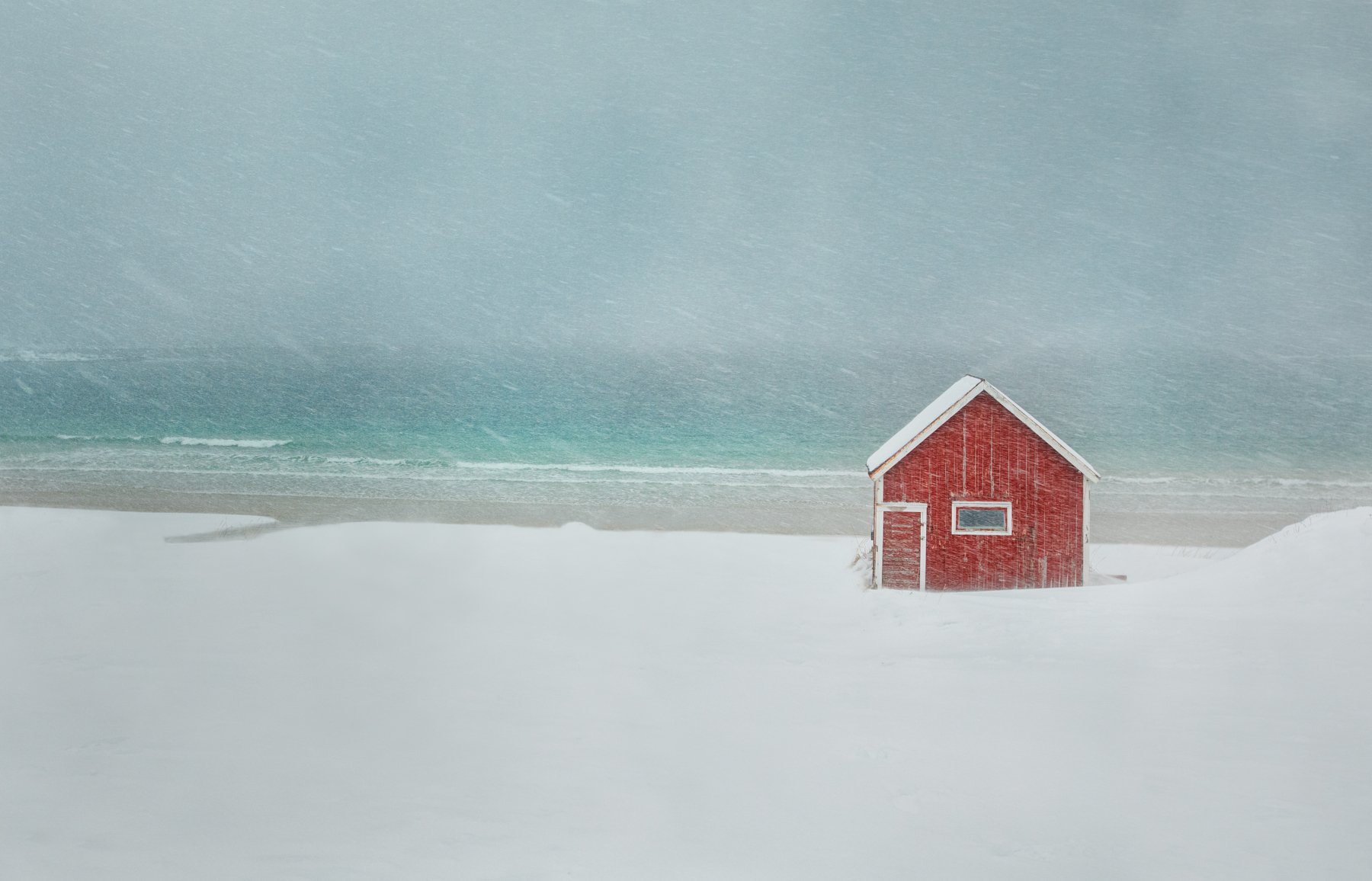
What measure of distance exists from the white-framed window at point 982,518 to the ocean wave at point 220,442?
36155 mm

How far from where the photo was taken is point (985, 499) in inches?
510

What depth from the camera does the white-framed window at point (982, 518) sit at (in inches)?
510

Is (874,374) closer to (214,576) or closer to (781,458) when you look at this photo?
(781,458)

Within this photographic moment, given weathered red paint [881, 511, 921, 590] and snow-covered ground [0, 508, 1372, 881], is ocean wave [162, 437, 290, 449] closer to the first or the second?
snow-covered ground [0, 508, 1372, 881]

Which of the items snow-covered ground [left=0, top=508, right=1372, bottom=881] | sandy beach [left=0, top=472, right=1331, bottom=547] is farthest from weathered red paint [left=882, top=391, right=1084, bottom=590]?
sandy beach [left=0, top=472, right=1331, bottom=547]

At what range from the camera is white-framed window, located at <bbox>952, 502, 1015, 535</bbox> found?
13.0m

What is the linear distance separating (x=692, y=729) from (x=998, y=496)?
7565mm

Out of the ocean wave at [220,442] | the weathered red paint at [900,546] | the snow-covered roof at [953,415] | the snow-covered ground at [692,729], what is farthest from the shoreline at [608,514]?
the snow-covered ground at [692,729]

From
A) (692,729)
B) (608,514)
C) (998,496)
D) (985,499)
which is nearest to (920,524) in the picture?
(985,499)

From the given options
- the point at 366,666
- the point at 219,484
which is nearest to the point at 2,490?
the point at 219,484

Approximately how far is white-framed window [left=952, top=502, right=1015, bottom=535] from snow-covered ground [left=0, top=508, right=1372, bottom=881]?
3.94 ft

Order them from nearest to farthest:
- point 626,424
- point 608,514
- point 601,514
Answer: point 608,514, point 601,514, point 626,424

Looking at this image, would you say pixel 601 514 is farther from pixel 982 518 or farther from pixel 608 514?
pixel 982 518

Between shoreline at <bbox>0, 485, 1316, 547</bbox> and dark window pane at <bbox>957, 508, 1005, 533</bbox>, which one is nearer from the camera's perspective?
dark window pane at <bbox>957, 508, 1005, 533</bbox>
